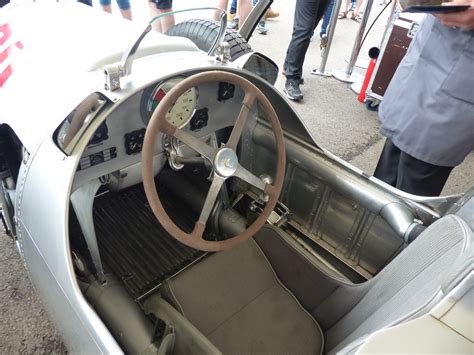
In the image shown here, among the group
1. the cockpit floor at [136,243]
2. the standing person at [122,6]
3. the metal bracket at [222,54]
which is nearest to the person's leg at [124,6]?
the standing person at [122,6]

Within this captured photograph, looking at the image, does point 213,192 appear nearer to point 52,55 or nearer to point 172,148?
point 172,148

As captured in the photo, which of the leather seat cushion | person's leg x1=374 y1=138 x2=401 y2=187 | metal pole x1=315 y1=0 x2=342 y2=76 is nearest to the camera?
the leather seat cushion

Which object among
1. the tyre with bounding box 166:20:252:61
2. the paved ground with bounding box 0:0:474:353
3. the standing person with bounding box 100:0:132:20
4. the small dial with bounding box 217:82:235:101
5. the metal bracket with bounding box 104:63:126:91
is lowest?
the paved ground with bounding box 0:0:474:353

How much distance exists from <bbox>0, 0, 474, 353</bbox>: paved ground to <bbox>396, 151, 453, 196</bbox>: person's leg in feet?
3.19

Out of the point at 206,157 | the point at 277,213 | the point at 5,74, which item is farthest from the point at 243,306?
the point at 5,74

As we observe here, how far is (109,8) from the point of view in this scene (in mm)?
3201

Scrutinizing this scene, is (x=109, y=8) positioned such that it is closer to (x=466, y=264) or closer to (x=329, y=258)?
(x=329, y=258)

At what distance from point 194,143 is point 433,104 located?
0.92 m

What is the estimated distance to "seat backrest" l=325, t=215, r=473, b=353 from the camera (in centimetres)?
67

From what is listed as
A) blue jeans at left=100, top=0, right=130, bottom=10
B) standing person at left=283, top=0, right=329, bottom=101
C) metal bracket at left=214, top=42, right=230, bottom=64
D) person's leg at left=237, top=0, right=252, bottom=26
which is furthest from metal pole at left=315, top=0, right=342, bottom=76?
metal bracket at left=214, top=42, right=230, bottom=64

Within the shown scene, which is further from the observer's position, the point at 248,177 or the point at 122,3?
the point at 122,3

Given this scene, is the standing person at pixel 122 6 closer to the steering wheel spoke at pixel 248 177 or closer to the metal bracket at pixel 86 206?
the metal bracket at pixel 86 206

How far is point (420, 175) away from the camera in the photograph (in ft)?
4.81

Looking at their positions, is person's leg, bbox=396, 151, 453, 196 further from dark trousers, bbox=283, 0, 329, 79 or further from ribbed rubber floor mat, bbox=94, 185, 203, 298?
dark trousers, bbox=283, 0, 329, 79
